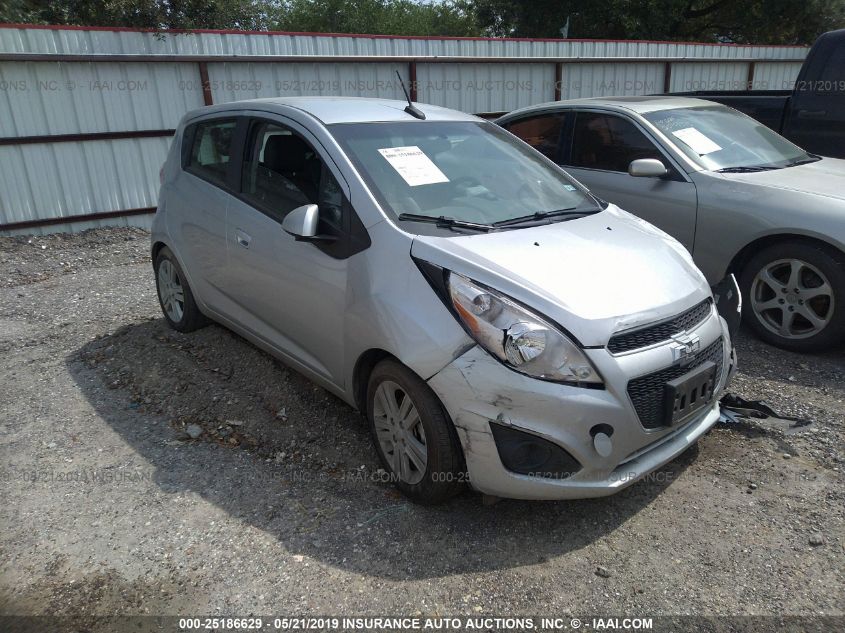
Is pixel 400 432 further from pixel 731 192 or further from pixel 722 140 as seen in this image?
pixel 722 140

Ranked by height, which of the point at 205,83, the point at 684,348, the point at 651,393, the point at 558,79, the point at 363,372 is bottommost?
the point at 363,372

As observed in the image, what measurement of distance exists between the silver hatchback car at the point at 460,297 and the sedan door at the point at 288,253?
12mm

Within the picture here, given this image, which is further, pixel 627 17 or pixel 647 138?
pixel 627 17

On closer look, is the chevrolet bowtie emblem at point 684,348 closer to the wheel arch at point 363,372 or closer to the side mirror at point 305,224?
the wheel arch at point 363,372

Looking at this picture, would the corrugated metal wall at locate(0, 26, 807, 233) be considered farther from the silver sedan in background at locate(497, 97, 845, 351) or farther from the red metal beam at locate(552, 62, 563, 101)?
the silver sedan in background at locate(497, 97, 845, 351)

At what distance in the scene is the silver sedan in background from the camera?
432 cm

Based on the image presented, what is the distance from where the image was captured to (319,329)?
335cm

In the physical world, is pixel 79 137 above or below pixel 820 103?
below

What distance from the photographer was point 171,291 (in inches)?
197

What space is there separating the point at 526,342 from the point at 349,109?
193 centimetres

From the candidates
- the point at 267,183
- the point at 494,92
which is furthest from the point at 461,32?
the point at 267,183

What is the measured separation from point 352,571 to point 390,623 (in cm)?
32

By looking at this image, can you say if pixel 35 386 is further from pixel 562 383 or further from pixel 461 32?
pixel 461 32

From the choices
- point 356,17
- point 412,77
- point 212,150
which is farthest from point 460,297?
point 356,17
